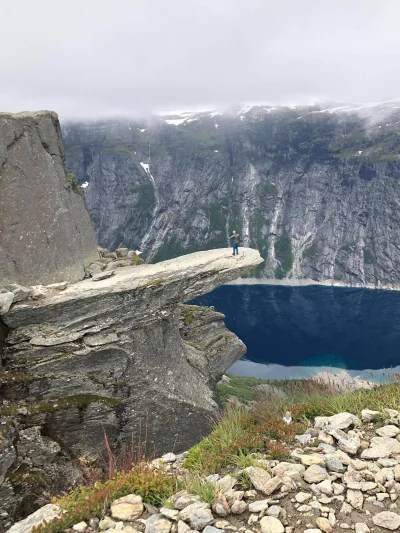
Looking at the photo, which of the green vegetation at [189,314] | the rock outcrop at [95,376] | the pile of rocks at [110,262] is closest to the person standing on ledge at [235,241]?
the rock outcrop at [95,376]

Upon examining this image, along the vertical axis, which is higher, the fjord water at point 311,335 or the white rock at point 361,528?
the white rock at point 361,528

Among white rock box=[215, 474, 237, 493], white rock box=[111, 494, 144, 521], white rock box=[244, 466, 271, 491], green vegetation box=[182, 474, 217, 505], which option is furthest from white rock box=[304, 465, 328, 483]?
white rock box=[111, 494, 144, 521]

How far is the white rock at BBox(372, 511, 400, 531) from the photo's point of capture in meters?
5.90

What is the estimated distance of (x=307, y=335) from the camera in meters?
133

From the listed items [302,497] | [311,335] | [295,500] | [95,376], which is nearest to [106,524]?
[295,500]

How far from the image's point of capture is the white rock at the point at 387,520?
5.90 meters

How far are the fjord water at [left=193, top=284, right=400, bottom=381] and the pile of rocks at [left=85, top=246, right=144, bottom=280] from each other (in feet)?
214

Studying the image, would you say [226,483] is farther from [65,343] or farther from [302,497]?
[65,343]

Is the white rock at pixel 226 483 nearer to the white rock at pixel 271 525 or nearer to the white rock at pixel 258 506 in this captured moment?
the white rock at pixel 258 506

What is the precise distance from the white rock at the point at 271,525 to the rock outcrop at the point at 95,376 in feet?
43.9

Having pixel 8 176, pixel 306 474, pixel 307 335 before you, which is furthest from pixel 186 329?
pixel 307 335

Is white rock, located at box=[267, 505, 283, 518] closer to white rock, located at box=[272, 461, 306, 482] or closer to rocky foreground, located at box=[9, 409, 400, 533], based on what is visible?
rocky foreground, located at box=[9, 409, 400, 533]

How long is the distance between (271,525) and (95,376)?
15151 millimetres

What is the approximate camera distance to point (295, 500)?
6766 mm
